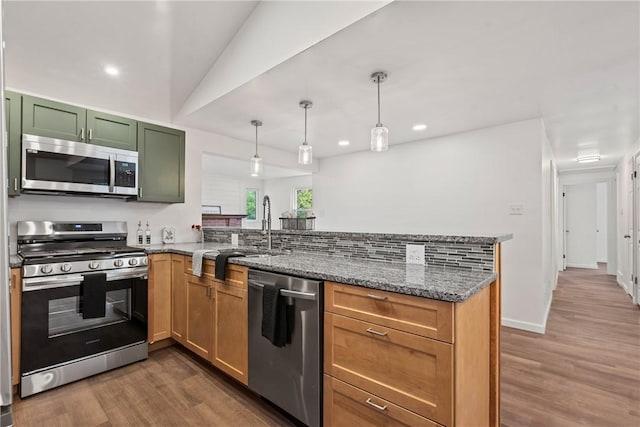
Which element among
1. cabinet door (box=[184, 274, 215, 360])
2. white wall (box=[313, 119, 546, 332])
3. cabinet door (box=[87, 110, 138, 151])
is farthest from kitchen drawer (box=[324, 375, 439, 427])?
cabinet door (box=[87, 110, 138, 151])

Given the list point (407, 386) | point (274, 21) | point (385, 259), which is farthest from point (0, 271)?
point (274, 21)

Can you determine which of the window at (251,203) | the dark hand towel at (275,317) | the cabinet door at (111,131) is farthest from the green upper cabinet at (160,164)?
the window at (251,203)

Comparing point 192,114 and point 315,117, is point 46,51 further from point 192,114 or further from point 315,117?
point 315,117

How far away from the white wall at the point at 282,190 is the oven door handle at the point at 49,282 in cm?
592

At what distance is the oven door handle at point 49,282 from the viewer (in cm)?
204

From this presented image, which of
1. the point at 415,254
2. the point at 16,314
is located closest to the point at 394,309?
the point at 415,254

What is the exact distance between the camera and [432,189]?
4145 mm

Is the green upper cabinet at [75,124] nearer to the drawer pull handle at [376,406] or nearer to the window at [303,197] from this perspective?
the drawer pull handle at [376,406]

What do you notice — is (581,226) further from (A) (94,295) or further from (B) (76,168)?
(B) (76,168)

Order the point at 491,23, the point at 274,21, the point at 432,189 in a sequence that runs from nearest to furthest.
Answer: the point at 491,23 → the point at 274,21 → the point at 432,189

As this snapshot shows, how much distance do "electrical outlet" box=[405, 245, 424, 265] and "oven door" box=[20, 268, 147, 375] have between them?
2114 millimetres

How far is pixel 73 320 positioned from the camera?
2238 mm

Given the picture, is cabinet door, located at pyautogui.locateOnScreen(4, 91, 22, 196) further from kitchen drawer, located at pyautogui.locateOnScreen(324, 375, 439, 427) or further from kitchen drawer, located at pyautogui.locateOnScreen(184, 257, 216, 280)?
kitchen drawer, located at pyautogui.locateOnScreen(324, 375, 439, 427)

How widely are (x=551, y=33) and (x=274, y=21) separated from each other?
174 centimetres
